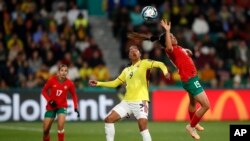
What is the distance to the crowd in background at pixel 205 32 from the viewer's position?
1092 inches

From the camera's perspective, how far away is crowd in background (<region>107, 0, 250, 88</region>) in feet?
91.0

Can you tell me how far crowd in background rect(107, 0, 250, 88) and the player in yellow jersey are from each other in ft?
35.7

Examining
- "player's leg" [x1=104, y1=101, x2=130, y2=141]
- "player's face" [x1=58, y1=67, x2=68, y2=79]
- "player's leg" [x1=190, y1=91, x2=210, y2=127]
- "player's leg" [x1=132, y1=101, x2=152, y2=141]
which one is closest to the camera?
"player's leg" [x1=132, y1=101, x2=152, y2=141]

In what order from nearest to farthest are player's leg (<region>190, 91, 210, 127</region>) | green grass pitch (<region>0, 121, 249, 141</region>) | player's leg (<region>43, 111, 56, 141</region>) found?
player's leg (<region>190, 91, 210, 127</region>)
player's leg (<region>43, 111, 56, 141</region>)
green grass pitch (<region>0, 121, 249, 141</region>)

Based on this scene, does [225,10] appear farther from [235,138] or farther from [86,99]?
[235,138]

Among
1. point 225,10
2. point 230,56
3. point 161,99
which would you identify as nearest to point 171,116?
point 161,99

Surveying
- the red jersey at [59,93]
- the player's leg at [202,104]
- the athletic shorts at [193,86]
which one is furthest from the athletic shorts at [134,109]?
the red jersey at [59,93]

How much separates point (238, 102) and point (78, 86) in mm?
5158

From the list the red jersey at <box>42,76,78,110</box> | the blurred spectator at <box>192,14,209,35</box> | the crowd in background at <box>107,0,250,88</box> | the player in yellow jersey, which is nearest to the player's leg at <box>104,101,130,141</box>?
the player in yellow jersey

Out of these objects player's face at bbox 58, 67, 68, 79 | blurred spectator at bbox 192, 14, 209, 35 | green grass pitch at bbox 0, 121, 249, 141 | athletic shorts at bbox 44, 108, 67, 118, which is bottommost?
green grass pitch at bbox 0, 121, 249, 141

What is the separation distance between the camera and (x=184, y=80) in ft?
55.0

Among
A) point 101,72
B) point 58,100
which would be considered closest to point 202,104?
point 58,100

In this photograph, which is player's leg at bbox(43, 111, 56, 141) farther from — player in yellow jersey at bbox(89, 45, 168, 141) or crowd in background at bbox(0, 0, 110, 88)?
crowd in background at bbox(0, 0, 110, 88)

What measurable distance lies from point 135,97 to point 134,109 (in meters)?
0.25
